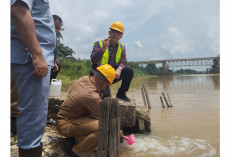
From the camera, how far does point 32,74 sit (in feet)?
5.04

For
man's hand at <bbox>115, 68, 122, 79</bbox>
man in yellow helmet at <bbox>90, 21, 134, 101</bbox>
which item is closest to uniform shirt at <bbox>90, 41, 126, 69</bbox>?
man in yellow helmet at <bbox>90, 21, 134, 101</bbox>

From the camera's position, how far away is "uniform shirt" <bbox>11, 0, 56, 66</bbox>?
151 cm

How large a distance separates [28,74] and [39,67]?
0.12m

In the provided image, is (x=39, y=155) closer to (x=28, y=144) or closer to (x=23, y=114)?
(x=28, y=144)

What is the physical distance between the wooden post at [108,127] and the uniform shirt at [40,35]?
0.77m

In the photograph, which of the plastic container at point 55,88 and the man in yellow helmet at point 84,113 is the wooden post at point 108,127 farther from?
the plastic container at point 55,88

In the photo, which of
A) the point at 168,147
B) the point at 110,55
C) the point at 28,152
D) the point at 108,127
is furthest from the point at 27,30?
the point at 168,147

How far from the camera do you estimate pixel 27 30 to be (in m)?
1.44

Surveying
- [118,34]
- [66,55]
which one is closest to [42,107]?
[118,34]

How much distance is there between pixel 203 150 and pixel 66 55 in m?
25.9

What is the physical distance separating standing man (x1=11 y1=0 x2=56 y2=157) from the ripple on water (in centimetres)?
214

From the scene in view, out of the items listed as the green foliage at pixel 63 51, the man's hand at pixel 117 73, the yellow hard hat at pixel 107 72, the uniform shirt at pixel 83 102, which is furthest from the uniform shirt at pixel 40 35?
the green foliage at pixel 63 51

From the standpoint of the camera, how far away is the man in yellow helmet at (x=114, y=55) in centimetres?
376

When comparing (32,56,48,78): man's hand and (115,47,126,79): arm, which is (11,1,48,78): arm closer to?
(32,56,48,78): man's hand
